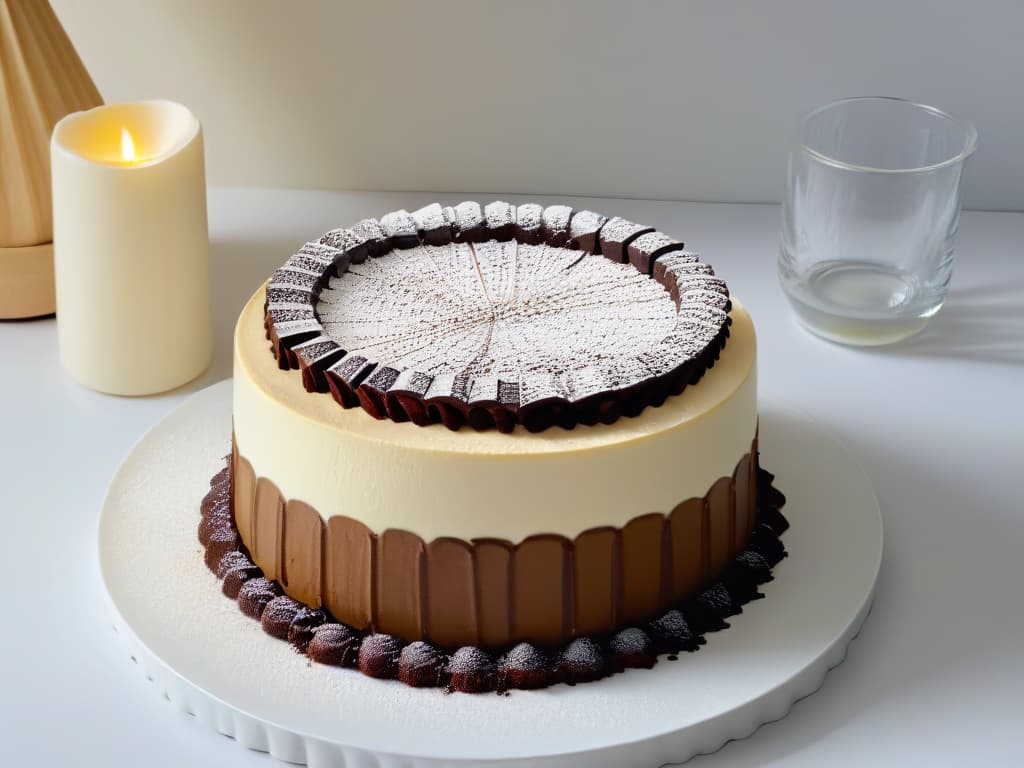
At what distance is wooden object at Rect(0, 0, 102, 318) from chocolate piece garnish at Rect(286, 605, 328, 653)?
0.76m

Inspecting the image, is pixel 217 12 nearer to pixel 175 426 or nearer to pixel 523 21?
pixel 523 21

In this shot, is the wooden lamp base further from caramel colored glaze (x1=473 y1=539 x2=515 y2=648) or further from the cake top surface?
caramel colored glaze (x1=473 y1=539 x2=515 y2=648)

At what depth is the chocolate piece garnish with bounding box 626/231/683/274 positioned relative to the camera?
148 centimetres

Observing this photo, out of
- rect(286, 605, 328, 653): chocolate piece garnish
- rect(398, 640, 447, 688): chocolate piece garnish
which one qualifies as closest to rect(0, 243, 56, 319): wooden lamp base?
rect(286, 605, 328, 653): chocolate piece garnish

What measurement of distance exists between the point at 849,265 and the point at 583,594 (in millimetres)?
758

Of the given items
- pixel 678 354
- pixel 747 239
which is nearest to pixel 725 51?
pixel 747 239

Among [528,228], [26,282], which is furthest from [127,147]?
[528,228]

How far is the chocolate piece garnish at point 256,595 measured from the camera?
4.23 feet

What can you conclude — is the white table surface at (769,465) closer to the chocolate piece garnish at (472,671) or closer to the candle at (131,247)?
the candle at (131,247)

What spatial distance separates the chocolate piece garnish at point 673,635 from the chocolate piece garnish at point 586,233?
16.9 inches

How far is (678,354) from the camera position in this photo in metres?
1.28

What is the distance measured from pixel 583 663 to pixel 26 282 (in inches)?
38.4

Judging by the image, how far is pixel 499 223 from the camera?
1.55 meters

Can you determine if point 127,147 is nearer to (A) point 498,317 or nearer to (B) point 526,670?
(A) point 498,317
